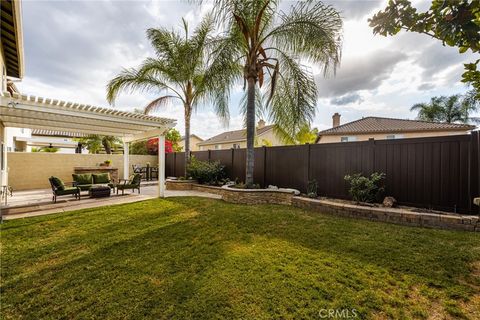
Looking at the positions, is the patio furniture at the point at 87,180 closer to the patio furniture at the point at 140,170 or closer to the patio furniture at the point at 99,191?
the patio furniture at the point at 99,191

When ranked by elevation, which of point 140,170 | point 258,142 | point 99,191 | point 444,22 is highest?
point 258,142

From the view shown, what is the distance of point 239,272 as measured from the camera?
9.82 feet

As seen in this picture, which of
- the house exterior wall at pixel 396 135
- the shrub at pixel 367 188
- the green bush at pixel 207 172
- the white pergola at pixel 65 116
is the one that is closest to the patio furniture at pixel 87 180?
the white pergola at pixel 65 116

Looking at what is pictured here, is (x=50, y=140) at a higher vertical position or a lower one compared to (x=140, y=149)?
higher

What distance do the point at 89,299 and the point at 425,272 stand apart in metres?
4.44

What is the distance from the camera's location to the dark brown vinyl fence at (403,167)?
15.7 ft

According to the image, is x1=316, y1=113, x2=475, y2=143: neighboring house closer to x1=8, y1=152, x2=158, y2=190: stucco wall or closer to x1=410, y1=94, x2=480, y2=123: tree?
x1=410, y1=94, x2=480, y2=123: tree

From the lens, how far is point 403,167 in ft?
18.7

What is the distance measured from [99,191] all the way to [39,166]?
6308mm

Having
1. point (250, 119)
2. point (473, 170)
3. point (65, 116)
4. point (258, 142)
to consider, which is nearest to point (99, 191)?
point (65, 116)

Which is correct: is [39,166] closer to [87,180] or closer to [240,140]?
[87,180]

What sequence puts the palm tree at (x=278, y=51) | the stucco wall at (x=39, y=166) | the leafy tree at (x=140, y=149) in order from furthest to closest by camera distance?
the leafy tree at (x=140, y=149), the stucco wall at (x=39, y=166), the palm tree at (x=278, y=51)

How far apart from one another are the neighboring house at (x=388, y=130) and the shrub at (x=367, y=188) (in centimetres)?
1391

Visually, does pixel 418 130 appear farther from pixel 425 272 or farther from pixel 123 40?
pixel 123 40
